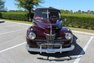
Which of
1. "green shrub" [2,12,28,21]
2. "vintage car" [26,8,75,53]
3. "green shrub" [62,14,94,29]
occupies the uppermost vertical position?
"vintage car" [26,8,75,53]

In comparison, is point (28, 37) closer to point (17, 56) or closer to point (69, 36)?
point (17, 56)

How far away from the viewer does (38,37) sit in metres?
8.34

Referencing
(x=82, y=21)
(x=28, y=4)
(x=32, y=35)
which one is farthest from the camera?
(x=28, y=4)

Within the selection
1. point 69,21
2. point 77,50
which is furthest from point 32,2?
point 77,50

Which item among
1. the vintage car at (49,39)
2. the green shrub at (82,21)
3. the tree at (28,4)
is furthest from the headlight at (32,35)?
the tree at (28,4)

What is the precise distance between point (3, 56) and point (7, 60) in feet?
2.10

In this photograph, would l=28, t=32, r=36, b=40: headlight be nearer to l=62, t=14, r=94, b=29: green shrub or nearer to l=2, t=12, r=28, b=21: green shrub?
l=62, t=14, r=94, b=29: green shrub

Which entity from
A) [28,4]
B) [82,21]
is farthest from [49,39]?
[28,4]

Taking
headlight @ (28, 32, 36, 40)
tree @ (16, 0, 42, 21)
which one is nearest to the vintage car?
headlight @ (28, 32, 36, 40)

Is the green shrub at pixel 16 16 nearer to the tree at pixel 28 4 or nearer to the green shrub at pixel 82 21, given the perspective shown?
the tree at pixel 28 4

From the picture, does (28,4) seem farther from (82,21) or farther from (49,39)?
(49,39)

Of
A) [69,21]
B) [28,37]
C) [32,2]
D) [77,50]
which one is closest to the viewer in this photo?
[28,37]

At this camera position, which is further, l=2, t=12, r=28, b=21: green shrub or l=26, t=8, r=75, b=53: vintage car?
l=2, t=12, r=28, b=21: green shrub

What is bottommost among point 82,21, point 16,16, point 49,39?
point 16,16
